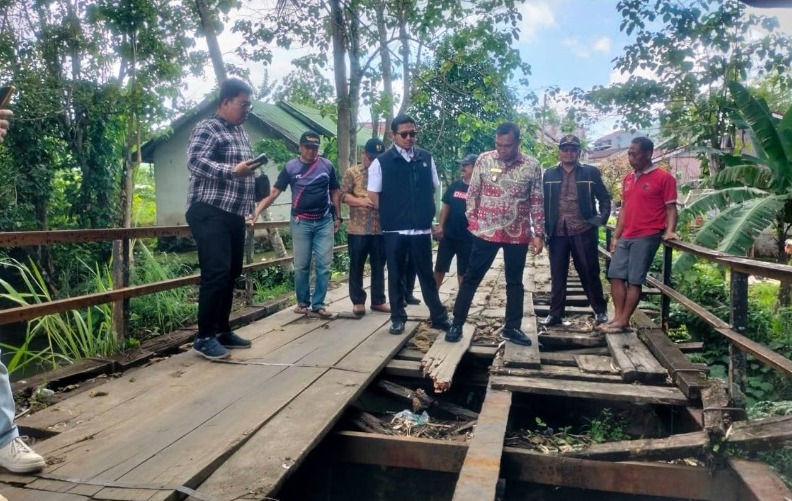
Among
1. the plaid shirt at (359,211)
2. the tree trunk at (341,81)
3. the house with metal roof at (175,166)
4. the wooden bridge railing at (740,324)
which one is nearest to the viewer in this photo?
the wooden bridge railing at (740,324)

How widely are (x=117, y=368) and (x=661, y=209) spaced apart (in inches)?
166

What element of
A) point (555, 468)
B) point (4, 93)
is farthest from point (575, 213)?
point (4, 93)

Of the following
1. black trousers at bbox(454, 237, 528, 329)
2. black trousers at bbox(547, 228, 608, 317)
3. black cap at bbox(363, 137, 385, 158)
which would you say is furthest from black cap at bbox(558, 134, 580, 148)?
black cap at bbox(363, 137, 385, 158)

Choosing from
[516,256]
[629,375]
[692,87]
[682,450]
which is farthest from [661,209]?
[692,87]

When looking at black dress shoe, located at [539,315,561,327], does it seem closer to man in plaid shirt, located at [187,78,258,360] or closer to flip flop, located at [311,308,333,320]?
flip flop, located at [311,308,333,320]

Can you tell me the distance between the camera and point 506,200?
445 cm

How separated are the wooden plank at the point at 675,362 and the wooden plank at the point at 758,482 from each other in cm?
63

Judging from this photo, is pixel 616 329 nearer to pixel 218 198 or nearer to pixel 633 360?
pixel 633 360

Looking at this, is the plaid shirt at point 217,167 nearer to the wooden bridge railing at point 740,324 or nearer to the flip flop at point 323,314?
the flip flop at point 323,314

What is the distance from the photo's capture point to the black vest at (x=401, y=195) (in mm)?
4789

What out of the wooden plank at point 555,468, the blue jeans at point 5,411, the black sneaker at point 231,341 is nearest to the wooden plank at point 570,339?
the wooden plank at point 555,468

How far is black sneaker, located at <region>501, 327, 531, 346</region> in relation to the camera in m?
4.50

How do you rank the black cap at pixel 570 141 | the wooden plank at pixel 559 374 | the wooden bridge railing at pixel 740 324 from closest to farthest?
the wooden bridge railing at pixel 740 324 < the wooden plank at pixel 559 374 < the black cap at pixel 570 141

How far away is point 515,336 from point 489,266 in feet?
1.95
